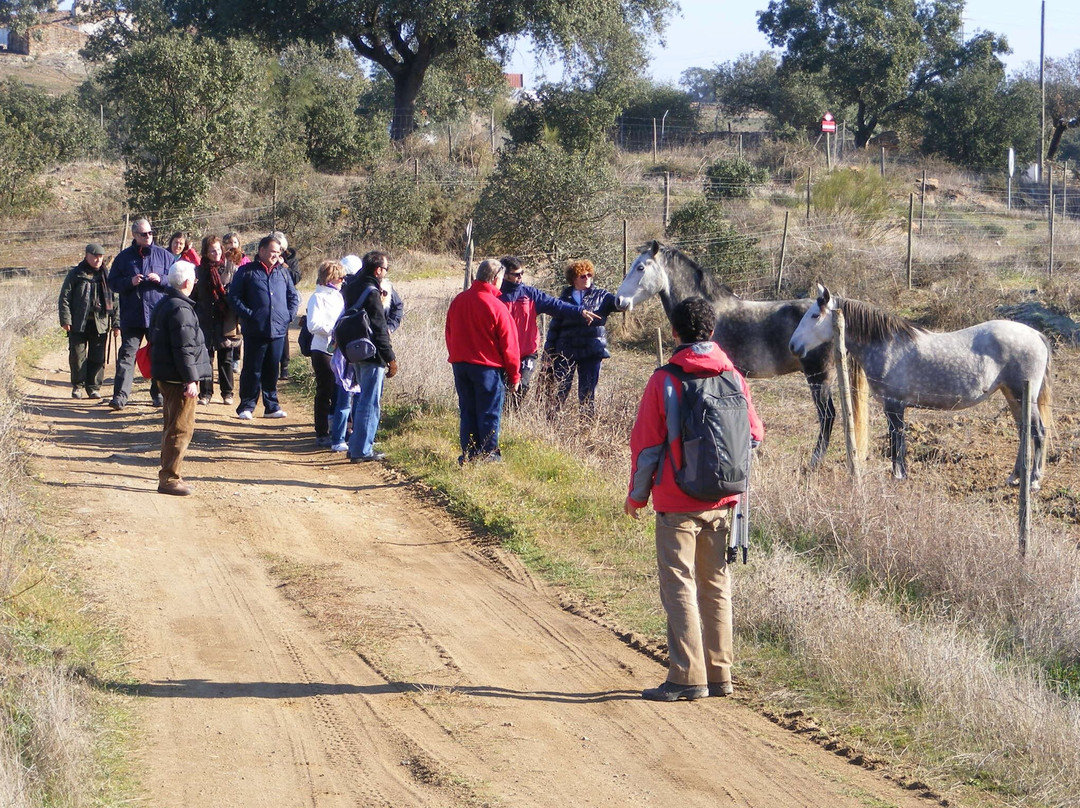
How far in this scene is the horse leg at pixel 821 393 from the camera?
9.69 m

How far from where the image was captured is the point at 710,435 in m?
4.74

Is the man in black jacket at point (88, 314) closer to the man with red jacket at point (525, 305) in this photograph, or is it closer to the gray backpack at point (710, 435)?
the man with red jacket at point (525, 305)

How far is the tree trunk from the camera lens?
3447 cm

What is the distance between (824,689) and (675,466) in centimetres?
142

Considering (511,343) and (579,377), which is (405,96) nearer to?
(579,377)

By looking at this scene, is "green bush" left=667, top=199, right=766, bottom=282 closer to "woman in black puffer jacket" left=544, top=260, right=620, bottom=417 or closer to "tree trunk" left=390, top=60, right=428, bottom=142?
"woman in black puffer jacket" left=544, top=260, right=620, bottom=417

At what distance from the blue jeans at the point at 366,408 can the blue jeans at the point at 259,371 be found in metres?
1.61

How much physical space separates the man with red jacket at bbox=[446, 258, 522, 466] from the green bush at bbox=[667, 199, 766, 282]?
11.3 m

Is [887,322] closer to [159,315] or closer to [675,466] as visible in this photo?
[675,466]

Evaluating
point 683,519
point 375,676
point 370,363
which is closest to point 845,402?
point 683,519

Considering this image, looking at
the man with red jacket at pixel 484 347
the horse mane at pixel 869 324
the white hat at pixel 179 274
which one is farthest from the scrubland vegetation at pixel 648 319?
the white hat at pixel 179 274

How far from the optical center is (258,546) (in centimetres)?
743

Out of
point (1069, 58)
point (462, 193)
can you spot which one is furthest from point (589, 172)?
point (1069, 58)

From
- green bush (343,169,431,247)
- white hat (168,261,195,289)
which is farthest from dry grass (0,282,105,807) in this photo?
green bush (343,169,431,247)
